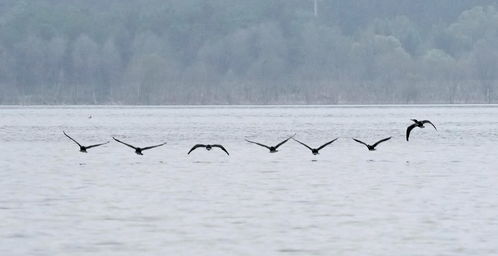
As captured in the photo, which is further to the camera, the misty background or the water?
the misty background

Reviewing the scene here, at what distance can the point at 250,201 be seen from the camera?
1171 inches

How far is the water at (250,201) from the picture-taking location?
75.4ft

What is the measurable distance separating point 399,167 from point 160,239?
18.9 meters

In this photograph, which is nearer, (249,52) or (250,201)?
(250,201)

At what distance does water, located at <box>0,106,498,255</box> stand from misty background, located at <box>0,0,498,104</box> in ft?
227

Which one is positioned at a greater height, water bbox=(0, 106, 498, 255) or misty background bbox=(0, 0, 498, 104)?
misty background bbox=(0, 0, 498, 104)

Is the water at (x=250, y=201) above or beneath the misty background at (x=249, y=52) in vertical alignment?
beneath

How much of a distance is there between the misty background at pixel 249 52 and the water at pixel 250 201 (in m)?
69.0

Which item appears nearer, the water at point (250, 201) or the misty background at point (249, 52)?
the water at point (250, 201)

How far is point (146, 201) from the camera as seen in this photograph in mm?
30000

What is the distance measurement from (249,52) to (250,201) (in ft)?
387

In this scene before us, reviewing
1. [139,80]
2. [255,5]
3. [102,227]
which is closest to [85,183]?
[102,227]

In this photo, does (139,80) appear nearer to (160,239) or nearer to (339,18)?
(339,18)

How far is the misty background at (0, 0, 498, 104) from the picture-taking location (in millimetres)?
128125
